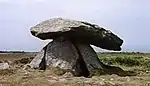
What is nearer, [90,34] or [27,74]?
[27,74]

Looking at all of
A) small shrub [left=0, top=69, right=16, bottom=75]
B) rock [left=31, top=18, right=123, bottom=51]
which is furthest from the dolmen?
small shrub [left=0, top=69, right=16, bottom=75]

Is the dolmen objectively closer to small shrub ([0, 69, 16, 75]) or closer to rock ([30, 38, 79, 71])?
rock ([30, 38, 79, 71])

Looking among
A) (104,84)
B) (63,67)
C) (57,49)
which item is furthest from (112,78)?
(57,49)

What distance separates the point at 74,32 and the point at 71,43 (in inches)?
66.9

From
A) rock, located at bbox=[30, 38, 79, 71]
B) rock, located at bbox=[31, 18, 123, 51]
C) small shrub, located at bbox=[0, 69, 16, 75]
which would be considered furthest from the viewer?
rock, located at bbox=[30, 38, 79, 71]

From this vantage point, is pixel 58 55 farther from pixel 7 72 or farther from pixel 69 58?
pixel 7 72

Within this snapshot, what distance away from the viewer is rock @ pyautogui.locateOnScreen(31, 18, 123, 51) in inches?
865

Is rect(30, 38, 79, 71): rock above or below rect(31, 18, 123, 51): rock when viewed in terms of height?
below

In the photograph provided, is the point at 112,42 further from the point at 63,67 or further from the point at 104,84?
the point at 104,84

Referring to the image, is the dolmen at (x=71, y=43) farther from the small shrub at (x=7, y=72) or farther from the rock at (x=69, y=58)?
the small shrub at (x=7, y=72)

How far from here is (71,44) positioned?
77.9ft

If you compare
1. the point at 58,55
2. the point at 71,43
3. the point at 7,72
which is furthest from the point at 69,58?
the point at 7,72

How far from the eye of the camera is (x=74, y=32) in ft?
73.2

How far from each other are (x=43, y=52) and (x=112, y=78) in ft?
21.5
